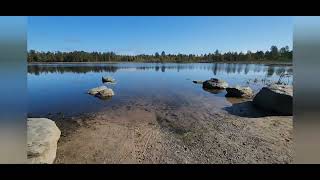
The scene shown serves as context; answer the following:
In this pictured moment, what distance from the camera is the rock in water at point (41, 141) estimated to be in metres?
3.34

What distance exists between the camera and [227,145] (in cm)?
413

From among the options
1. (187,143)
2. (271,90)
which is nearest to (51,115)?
(187,143)

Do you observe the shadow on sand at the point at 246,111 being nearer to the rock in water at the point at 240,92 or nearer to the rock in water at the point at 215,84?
the rock in water at the point at 240,92

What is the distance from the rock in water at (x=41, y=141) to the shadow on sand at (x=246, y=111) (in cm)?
422

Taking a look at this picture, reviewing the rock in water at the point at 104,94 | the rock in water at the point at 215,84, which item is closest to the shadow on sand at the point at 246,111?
the rock in water at the point at 215,84

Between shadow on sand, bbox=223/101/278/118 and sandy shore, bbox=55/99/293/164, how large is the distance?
0.02 metres

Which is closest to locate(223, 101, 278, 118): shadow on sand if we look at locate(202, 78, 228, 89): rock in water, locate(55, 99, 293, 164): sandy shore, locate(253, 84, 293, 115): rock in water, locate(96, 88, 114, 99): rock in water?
locate(55, 99, 293, 164): sandy shore

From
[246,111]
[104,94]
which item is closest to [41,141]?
[246,111]

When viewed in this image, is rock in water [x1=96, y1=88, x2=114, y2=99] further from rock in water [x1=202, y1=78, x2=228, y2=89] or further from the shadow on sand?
rock in water [x1=202, y1=78, x2=228, y2=89]

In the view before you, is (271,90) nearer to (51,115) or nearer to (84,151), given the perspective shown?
(84,151)

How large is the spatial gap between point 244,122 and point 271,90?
1739mm
